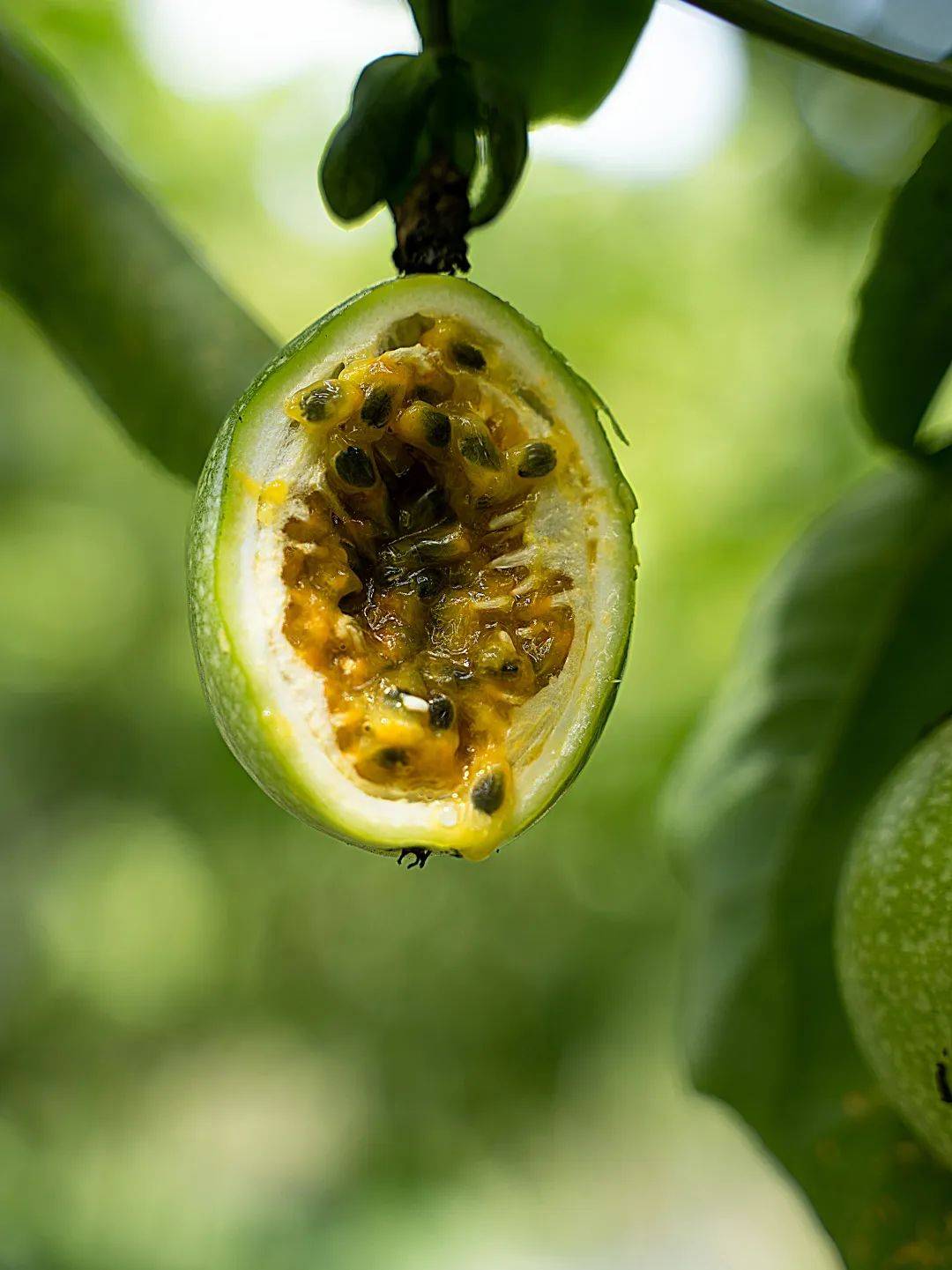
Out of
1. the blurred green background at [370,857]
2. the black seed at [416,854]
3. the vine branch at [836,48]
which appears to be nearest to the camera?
the black seed at [416,854]

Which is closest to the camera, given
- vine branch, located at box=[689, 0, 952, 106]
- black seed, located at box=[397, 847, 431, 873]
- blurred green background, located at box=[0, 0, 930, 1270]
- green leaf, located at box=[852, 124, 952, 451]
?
black seed, located at box=[397, 847, 431, 873]

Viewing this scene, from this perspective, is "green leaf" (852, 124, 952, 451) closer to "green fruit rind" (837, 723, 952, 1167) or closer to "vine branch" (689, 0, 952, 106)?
"vine branch" (689, 0, 952, 106)

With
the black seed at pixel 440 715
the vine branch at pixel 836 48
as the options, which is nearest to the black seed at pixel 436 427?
the black seed at pixel 440 715

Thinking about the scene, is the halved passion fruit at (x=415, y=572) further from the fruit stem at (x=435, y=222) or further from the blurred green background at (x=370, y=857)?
the blurred green background at (x=370, y=857)

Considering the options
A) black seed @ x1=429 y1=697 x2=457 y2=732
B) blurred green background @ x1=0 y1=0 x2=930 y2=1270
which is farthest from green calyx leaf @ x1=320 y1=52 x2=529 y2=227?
blurred green background @ x1=0 y1=0 x2=930 y2=1270

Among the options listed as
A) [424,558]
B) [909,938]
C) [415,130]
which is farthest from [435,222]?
[909,938]

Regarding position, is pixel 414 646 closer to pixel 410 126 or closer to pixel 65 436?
pixel 410 126
